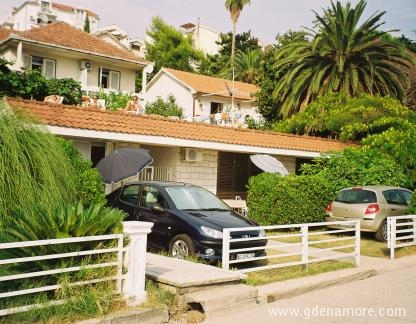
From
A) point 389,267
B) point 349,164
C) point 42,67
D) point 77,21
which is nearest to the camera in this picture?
point 389,267

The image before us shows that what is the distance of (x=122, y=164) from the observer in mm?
11586

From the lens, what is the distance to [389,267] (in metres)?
10.1

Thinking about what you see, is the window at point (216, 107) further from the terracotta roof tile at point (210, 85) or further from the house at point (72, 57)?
the house at point (72, 57)

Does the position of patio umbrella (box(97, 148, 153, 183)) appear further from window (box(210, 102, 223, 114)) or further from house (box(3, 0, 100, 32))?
house (box(3, 0, 100, 32))

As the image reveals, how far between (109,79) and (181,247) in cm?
2201

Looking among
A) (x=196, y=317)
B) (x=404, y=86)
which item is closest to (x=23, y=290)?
(x=196, y=317)

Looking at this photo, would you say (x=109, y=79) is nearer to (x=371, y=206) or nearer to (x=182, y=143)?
(x=182, y=143)

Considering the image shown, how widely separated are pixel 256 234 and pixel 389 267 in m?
3.28

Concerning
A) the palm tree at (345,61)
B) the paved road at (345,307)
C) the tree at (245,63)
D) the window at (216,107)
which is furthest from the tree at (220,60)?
the paved road at (345,307)

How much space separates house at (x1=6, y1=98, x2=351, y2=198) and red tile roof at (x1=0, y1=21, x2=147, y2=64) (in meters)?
13.3

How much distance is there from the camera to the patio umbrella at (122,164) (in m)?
11.4

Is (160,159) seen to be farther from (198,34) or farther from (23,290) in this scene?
(198,34)

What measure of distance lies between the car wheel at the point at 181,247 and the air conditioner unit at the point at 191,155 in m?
6.34

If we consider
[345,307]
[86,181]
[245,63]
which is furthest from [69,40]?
[245,63]
